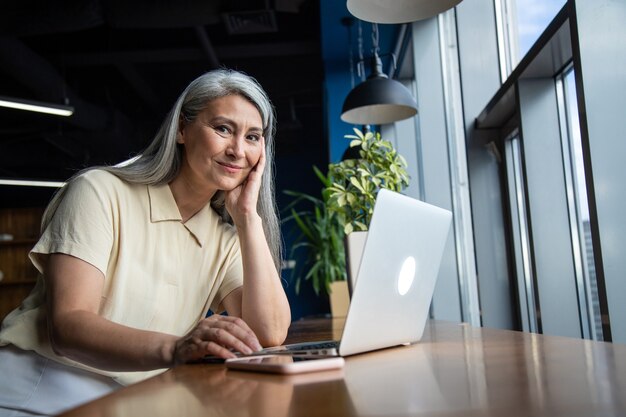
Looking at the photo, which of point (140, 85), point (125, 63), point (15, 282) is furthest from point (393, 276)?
point (15, 282)

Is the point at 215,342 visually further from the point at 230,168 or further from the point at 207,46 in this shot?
the point at 207,46

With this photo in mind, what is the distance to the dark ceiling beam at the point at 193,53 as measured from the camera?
730cm

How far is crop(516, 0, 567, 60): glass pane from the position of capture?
2564 mm

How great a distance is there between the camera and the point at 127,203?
166cm

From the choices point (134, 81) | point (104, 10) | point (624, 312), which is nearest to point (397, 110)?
point (624, 312)

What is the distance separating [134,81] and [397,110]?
17.7ft

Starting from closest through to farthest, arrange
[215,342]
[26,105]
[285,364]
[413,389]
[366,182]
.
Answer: [413,389], [285,364], [215,342], [366,182], [26,105]

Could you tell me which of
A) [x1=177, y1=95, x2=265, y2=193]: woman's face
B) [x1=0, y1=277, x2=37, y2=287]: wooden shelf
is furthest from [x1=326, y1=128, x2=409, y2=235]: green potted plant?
[x1=0, y1=277, x2=37, y2=287]: wooden shelf

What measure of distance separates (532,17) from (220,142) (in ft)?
5.99

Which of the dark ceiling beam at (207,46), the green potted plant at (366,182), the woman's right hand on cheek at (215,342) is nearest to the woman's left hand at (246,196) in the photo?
the woman's right hand on cheek at (215,342)

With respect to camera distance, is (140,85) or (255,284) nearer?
(255,284)

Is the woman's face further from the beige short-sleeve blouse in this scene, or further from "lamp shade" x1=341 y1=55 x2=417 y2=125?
"lamp shade" x1=341 y1=55 x2=417 y2=125

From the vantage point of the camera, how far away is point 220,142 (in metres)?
1.83

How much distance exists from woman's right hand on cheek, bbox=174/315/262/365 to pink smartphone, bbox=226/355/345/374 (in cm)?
7
